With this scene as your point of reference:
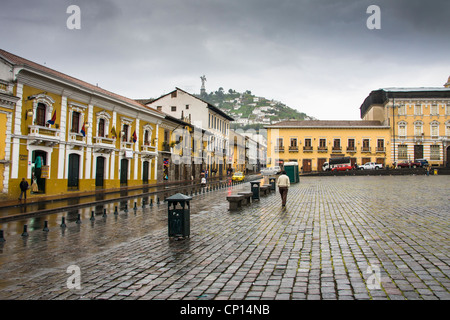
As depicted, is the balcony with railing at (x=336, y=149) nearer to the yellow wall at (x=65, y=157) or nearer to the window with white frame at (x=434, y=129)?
the window with white frame at (x=434, y=129)

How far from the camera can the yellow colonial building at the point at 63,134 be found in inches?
744

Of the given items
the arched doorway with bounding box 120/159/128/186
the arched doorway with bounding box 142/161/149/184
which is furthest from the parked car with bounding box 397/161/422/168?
the arched doorway with bounding box 120/159/128/186

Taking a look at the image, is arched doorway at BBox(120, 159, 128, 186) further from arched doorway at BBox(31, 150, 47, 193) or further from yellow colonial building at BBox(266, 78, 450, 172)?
yellow colonial building at BBox(266, 78, 450, 172)

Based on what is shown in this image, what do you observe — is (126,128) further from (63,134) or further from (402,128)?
(402,128)

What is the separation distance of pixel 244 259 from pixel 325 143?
55.3 m

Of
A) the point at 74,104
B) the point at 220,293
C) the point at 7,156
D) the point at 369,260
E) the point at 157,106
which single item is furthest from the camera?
the point at 157,106

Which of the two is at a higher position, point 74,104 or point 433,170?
point 74,104

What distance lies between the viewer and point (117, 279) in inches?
211

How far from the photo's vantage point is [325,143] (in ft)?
193

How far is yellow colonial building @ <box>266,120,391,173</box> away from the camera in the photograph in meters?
57.6

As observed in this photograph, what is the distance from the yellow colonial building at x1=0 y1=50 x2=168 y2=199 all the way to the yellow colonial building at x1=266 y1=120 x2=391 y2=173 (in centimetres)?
3020
